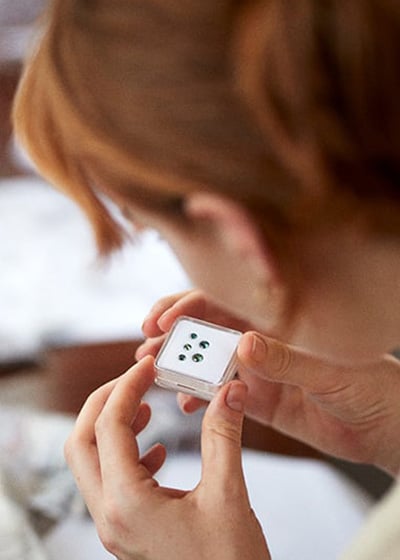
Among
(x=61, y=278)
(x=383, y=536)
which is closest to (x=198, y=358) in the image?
(x=383, y=536)

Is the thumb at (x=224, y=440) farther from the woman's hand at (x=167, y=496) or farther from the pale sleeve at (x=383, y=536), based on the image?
the pale sleeve at (x=383, y=536)

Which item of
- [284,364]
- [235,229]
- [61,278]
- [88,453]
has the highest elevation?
[235,229]

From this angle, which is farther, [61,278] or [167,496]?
[61,278]

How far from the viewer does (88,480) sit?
2.14 feet

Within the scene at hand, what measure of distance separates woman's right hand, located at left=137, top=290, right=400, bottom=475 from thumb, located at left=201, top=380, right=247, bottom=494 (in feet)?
0.14

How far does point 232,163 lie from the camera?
0.45 meters

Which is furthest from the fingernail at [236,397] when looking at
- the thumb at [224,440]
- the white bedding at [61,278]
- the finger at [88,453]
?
the white bedding at [61,278]

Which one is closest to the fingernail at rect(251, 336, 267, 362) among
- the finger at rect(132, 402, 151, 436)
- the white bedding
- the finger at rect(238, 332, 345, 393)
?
the finger at rect(238, 332, 345, 393)

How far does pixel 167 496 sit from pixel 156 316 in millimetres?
177

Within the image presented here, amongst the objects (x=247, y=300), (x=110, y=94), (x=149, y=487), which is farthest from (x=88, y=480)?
(x=110, y=94)

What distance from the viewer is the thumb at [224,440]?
2.00 ft

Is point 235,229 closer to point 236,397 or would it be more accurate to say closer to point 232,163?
point 232,163

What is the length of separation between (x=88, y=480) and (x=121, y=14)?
35cm

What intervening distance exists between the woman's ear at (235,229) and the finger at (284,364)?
178 mm
